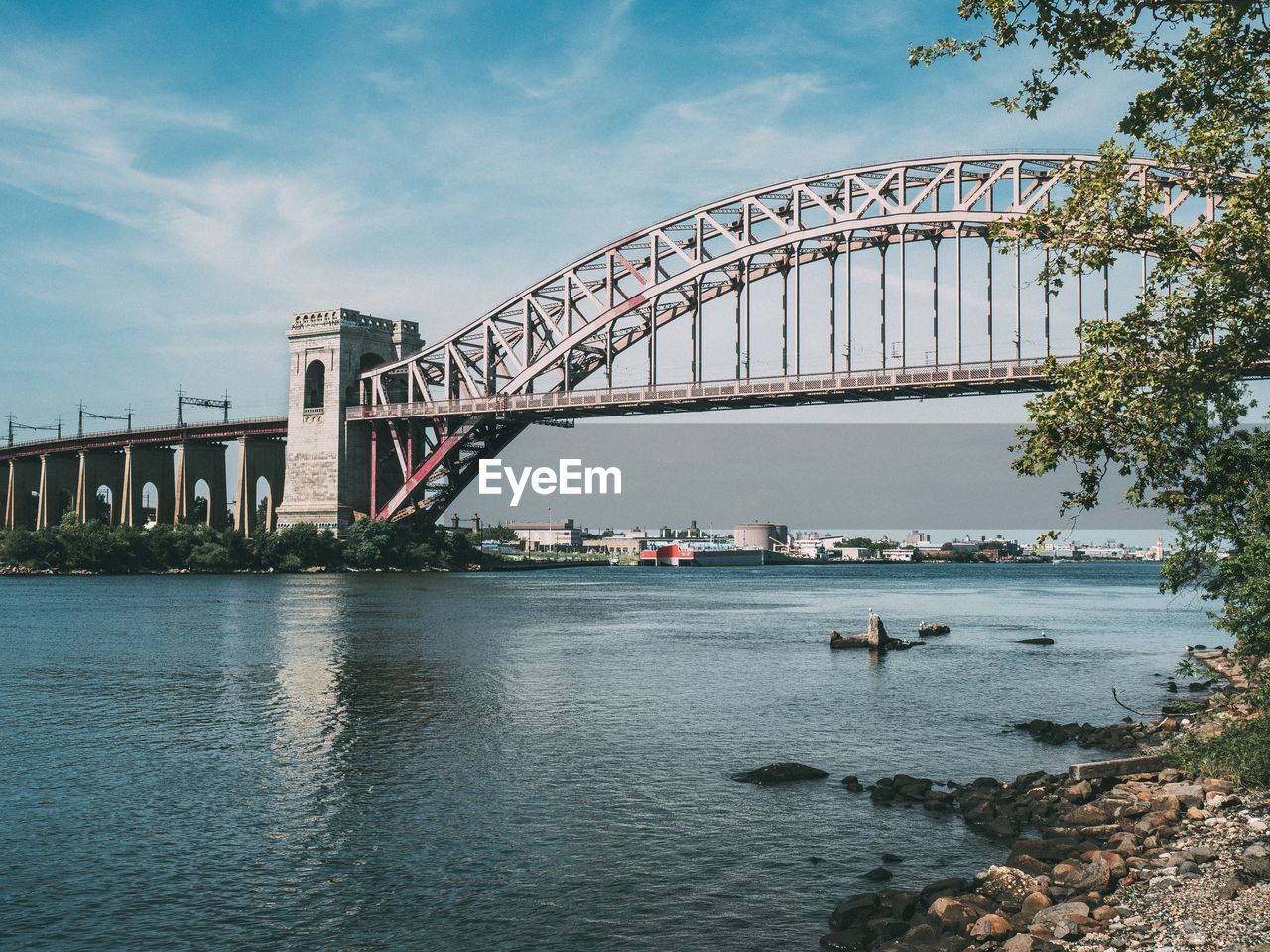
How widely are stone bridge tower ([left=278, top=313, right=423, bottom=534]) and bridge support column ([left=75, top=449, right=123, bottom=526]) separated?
30.1 metres

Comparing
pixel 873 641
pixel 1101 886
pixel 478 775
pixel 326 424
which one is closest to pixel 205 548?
pixel 326 424

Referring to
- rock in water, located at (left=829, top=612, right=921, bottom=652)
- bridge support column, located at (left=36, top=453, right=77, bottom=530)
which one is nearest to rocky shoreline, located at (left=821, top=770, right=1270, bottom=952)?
rock in water, located at (left=829, top=612, right=921, bottom=652)

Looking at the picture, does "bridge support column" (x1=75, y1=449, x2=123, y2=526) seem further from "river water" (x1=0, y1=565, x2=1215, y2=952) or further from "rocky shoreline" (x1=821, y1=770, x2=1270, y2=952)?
"rocky shoreline" (x1=821, y1=770, x2=1270, y2=952)

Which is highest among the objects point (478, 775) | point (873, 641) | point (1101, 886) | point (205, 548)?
point (205, 548)

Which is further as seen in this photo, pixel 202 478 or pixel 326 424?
pixel 202 478

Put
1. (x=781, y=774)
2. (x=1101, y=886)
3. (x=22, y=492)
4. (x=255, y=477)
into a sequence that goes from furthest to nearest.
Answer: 1. (x=22, y=492)
2. (x=255, y=477)
3. (x=781, y=774)
4. (x=1101, y=886)

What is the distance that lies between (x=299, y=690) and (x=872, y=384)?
164 feet

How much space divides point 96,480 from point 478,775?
11638 cm

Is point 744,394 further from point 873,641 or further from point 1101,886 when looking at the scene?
point 1101,886

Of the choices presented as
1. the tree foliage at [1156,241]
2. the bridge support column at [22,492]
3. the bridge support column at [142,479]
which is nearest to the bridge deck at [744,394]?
the bridge support column at [142,479]

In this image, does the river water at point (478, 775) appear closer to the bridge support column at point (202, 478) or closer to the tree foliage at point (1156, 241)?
the tree foliage at point (1156, 241)

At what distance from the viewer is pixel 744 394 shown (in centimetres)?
7669

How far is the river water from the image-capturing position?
41.0 ft

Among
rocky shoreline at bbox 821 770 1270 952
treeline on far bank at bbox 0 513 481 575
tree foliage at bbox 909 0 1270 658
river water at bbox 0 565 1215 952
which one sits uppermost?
tree foliage at bbox 909 0 1270 658
